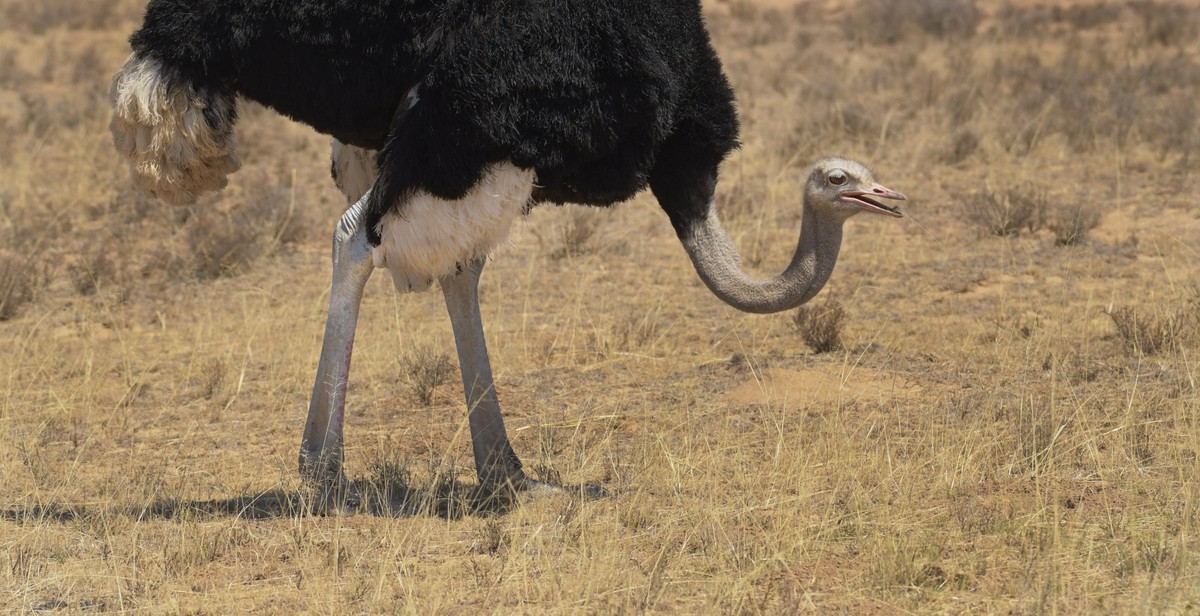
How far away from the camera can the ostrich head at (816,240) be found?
4.93 meters

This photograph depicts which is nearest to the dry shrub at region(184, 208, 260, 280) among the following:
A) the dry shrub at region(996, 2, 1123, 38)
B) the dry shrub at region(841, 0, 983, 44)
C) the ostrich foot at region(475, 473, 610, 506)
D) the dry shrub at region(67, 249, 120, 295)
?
the dry shrub at region(67, 249, 120, 295)

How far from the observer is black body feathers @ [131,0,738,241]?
452cm

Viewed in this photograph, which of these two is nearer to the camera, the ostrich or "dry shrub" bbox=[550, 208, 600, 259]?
the ostrich

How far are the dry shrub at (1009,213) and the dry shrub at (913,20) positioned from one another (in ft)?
26.8

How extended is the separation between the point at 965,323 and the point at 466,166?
3.54 meters

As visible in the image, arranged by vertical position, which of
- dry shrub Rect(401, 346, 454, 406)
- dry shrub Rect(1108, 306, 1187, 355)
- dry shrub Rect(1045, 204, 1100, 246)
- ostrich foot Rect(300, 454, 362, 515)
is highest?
dry shrub Rect(1045, 204, 1100, 246)

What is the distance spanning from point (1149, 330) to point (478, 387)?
122 inches

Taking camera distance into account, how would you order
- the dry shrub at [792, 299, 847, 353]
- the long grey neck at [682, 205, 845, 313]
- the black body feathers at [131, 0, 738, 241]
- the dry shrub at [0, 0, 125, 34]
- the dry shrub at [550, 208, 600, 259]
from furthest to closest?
1. the dry shrub at [0, 0, 125, 34]
2. the dry shrub at [550, 208, 600, 259]
3. the dry shrub at [792, 299, 847, 353]
4. the long grey neck at [682, 205, 845, 313]
5. the black body feathers at [131, 0, 738, 241]

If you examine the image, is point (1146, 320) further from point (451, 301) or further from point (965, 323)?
point (451, 301)

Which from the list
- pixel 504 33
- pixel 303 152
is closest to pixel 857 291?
pixel 504 33

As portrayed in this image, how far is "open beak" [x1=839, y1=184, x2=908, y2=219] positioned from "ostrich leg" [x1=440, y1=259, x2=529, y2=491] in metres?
1.28

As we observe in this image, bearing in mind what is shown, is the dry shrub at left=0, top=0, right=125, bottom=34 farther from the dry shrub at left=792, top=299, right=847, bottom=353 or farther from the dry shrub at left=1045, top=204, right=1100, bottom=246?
the dry shrub at left=792, top=299, right=847, bottom=353

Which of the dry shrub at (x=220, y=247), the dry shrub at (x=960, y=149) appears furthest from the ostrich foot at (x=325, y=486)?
the dry shrub at (x=960, y=149)

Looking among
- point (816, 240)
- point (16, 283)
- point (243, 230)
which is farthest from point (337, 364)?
point (243, 230)
